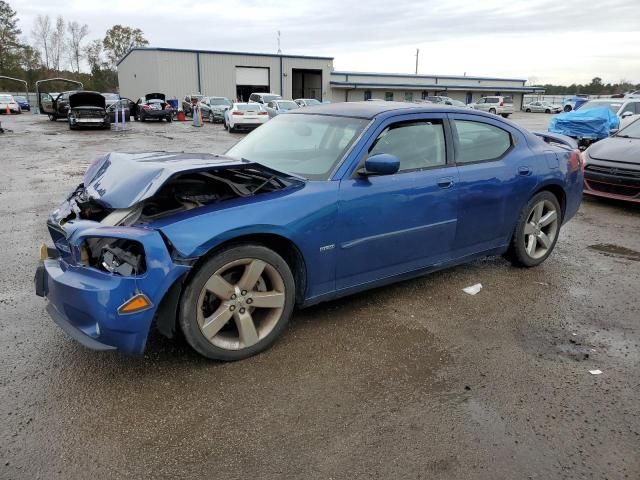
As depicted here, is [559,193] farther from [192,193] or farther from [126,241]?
[126,241]

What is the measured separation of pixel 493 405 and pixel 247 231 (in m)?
1.72

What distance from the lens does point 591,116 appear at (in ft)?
48.7

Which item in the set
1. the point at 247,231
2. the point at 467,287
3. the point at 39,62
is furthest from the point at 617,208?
the point at 39,62

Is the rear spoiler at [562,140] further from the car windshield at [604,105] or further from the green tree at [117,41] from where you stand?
the green tree at [117,41]

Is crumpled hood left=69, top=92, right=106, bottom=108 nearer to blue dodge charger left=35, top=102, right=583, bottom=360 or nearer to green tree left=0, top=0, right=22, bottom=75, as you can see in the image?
blue dodge charger left=35, top=102, right=583, bottom=360

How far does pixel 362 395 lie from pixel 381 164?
1.53 m

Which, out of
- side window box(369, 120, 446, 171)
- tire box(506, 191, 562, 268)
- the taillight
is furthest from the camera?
the taillight

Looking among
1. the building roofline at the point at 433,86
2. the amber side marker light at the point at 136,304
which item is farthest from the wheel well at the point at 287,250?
the building roofline at the point at 433,86

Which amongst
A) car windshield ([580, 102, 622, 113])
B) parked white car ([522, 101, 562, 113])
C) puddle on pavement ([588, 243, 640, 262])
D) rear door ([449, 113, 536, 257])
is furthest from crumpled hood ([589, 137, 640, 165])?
parked white car ([522, 101, 562, 113])

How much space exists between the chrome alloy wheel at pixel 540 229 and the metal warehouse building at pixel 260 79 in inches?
1708

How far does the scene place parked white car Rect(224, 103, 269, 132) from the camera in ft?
76.9

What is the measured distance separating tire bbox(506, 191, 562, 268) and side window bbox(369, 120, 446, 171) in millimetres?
1212

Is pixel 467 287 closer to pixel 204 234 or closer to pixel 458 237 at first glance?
pixel 458 237

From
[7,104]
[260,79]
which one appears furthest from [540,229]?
[260,79]
